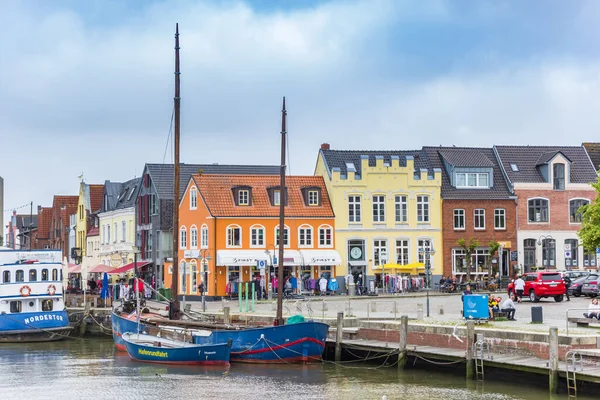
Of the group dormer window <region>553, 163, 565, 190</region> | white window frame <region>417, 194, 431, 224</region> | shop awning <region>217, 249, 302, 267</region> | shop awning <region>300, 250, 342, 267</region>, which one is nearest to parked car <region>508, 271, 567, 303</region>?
shop awning <region>300, 250, 342, 267</region>

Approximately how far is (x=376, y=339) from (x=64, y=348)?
17661mm

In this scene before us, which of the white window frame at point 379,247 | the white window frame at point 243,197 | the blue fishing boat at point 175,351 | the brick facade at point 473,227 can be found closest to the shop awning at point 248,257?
the white window frame at point 243,197

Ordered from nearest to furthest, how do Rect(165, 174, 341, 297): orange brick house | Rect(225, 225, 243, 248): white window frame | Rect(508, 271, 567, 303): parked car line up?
1. Rect(508, 271, 567, 303): parked car
2. Rect(165, 174, 341, 297): orange brick house
3. Rect(225, 225, 243, 248): white window frame

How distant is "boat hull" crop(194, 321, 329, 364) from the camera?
3938cm

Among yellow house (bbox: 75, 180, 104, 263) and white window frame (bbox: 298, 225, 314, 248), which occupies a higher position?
yellow house (bbox: 75, 180, 104, 263)

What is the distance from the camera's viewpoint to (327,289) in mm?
68938

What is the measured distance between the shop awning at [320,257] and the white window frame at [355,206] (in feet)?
9.25

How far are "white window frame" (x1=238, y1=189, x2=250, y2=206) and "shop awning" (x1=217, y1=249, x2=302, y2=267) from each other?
11.2 feet

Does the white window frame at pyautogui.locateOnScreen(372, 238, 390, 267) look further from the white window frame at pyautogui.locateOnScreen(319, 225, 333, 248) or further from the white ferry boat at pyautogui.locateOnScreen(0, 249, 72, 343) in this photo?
the white ferry boat at pyautogui.locateOnScreen(0, 249, 72, 343)

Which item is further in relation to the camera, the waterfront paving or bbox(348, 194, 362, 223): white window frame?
bbox(348, 194, 362, 223): white window frame

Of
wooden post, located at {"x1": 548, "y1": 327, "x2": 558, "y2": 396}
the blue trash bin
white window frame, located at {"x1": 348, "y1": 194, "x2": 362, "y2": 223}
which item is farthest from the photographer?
white window frame, located at {"x1": 348, "y1": 194, "x2": 362, "y2": 223}

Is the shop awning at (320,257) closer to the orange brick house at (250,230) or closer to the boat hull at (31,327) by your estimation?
the orange brick house at (250,230)

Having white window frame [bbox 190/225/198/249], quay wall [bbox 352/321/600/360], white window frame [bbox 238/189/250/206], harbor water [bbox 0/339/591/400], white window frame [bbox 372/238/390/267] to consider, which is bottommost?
harbor water [bbox 0/339/591/400]

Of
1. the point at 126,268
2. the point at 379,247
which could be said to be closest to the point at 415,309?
the point at 379,247
